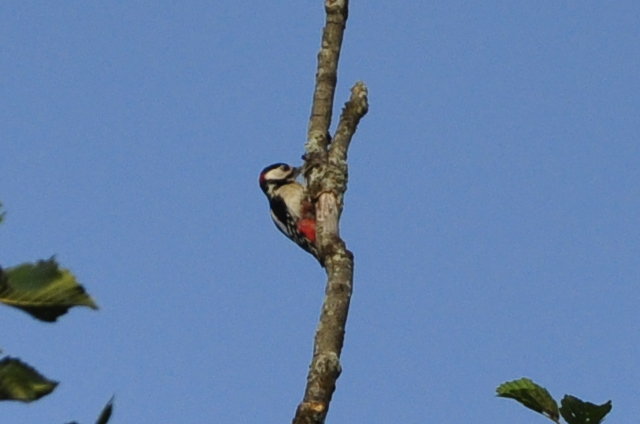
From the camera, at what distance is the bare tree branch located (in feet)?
12.2

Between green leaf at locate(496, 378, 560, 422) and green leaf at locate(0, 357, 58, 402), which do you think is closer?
green leaf at locate(0, 357, 58, 402)

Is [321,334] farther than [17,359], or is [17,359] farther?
[321,334]

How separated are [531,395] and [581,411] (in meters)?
0.22

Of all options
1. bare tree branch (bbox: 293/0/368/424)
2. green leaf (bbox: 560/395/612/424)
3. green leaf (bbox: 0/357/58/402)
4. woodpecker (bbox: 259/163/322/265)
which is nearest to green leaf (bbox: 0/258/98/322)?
green leaf (bbox: 0/357/58/402)

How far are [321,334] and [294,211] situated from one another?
16.1ft

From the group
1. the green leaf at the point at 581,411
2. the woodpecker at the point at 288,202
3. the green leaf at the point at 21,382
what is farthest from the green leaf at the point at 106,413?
the woodpecker at the point at 288,202

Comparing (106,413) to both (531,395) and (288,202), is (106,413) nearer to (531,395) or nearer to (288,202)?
(531,395)

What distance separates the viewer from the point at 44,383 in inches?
55.2

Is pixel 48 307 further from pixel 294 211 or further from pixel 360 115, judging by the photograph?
pixel 294 211

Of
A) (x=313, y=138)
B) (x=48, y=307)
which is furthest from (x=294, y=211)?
(x=48, y=307)

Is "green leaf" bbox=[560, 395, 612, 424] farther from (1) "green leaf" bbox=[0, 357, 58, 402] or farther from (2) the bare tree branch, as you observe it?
(1) "green leaf" bbox=[0, 357, 58, 402]

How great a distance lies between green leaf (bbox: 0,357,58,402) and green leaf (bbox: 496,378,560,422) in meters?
2.21

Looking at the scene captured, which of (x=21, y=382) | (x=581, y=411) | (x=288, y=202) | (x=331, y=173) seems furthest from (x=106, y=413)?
(x=288, y=202)

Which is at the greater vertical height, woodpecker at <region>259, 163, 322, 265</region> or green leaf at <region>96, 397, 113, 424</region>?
woodpecker at <region>259, 163, 322, 265</region>
